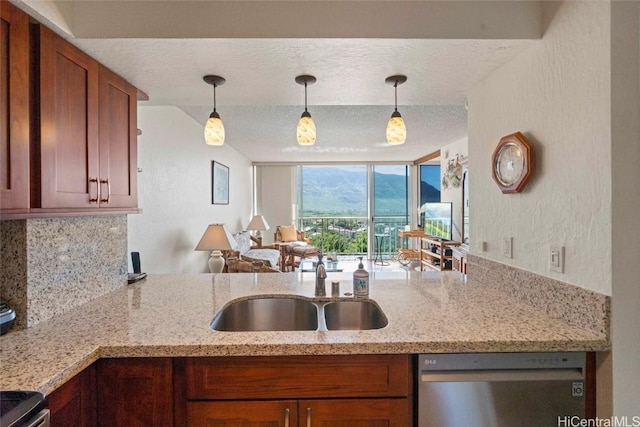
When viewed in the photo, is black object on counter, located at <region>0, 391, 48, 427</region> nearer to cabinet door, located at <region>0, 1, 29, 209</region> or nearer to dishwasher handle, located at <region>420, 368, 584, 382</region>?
cabinet door, located at <region>0, 1, 29, 209</region>

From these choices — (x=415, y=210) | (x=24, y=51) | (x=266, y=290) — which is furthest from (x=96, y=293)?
(x=415, y=210)

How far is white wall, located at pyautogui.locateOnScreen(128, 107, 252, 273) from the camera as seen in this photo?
8.02 ft

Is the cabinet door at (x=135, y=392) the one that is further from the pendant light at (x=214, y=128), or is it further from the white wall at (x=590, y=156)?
the white wall at (x=590, y=156)

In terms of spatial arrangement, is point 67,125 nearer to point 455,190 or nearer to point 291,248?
point 291,248

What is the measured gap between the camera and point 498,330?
43.4 inches

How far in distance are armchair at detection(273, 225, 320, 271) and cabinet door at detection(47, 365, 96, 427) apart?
13.8ft

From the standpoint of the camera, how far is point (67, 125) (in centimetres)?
121

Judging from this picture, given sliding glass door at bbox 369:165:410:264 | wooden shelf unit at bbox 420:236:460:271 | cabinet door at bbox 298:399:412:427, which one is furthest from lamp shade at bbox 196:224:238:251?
sliding glass door at bbox 369:165:410:264

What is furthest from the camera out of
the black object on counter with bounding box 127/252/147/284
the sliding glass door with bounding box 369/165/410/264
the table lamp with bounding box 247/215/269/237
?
the sliding glass door with bounding box 369/165/410/264

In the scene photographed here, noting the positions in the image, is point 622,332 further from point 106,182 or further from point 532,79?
point 106,182

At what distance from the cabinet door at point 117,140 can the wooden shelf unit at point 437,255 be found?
4.08 metres

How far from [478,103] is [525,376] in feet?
4.50

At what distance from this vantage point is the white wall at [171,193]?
244 centimetres

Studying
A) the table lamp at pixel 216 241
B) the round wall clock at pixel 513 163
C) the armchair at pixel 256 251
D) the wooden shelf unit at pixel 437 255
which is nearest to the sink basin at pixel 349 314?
the round wall clock at pixel 513 163
